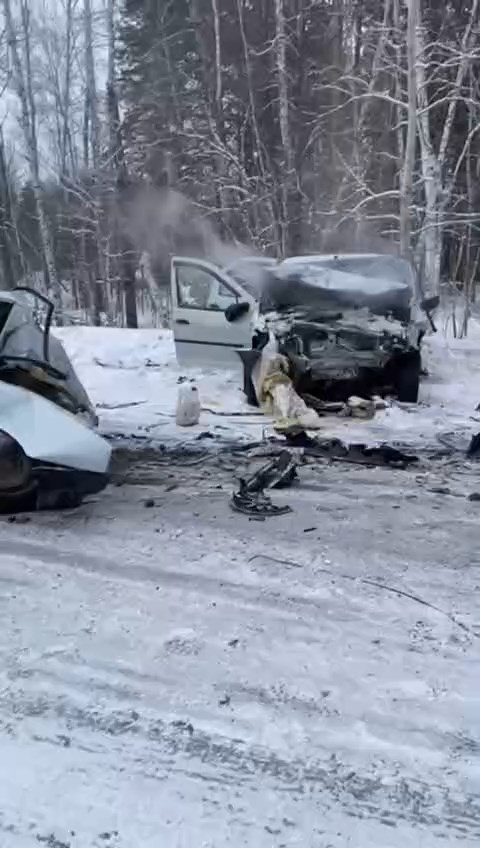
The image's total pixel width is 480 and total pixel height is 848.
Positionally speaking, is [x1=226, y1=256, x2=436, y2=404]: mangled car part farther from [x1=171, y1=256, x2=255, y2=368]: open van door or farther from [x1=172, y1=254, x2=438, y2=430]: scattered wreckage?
[x1=171, y1=256, x2=255, y2=368]: open van door

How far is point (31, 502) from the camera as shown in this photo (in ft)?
15.7

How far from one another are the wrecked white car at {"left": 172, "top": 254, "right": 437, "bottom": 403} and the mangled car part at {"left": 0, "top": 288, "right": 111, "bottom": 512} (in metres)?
3.14

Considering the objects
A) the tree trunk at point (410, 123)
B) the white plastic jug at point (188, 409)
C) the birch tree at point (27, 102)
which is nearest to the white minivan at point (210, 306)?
the white plastic jug at point (188, 409)

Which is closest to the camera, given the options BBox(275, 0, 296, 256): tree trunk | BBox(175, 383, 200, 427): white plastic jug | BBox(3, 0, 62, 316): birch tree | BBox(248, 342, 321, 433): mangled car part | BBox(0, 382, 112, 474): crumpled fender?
BBox(0, 382, 112, 474): crumpled fender

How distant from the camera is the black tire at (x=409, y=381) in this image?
7.67 m

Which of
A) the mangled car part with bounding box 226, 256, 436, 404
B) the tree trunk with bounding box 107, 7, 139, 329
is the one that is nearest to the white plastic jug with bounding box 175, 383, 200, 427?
the mangled car part with bounding box 226, 256, 436, 404

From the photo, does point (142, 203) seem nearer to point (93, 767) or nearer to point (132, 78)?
point (132, 78)

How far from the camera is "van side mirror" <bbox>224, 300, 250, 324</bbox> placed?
8492mm

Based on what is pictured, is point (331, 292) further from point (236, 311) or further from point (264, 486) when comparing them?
point (264, 486)

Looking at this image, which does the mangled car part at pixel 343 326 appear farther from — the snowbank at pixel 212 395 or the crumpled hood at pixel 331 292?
the snowbank at pixel 212 395

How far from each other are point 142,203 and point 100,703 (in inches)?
868

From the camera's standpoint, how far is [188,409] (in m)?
7.33

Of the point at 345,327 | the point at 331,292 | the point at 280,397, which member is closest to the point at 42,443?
the point at 280,397

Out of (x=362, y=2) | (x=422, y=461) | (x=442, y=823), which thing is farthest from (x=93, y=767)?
(x=362, y=2)
